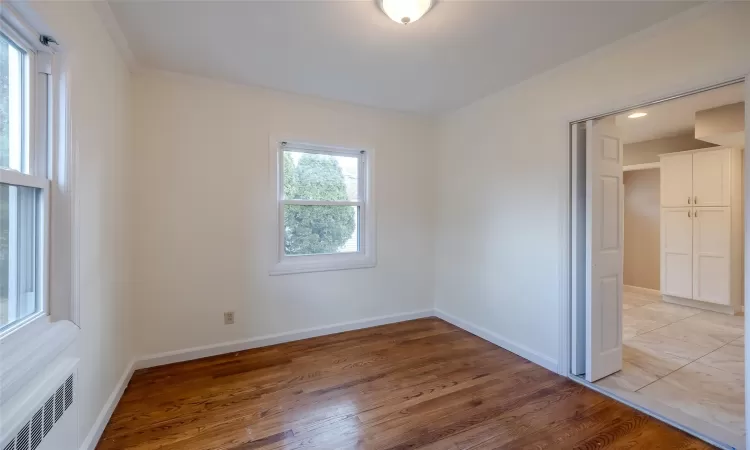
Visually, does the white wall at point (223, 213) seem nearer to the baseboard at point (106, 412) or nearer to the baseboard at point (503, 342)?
the baseboard at point (106, 412)

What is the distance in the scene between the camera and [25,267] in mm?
1370

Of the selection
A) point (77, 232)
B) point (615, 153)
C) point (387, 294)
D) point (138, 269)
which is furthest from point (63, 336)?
point (615, 153)

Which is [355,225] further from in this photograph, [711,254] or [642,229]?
[642,229]

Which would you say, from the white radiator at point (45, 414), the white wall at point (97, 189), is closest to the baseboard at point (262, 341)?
the white wall at point (97, 189)

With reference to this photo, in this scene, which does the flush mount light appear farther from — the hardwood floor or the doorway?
the hardwood floor

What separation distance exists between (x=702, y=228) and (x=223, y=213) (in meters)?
6.01

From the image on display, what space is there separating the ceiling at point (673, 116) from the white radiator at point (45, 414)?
12.3 ft

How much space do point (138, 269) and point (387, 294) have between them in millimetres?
2418

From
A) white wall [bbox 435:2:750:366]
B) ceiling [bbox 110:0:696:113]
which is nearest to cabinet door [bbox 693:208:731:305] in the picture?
white wall [bbox 435:2:750:366]

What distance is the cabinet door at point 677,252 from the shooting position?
4.52 meters

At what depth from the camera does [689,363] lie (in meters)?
2.80

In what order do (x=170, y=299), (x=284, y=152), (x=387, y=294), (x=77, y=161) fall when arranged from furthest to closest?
(x=387, y=294) < (x=284, y=152) < (x=170, y=299) < (x=77, y=161)

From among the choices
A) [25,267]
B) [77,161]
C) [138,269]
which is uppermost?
[77,161]

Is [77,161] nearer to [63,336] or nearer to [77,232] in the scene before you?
[77,232]
